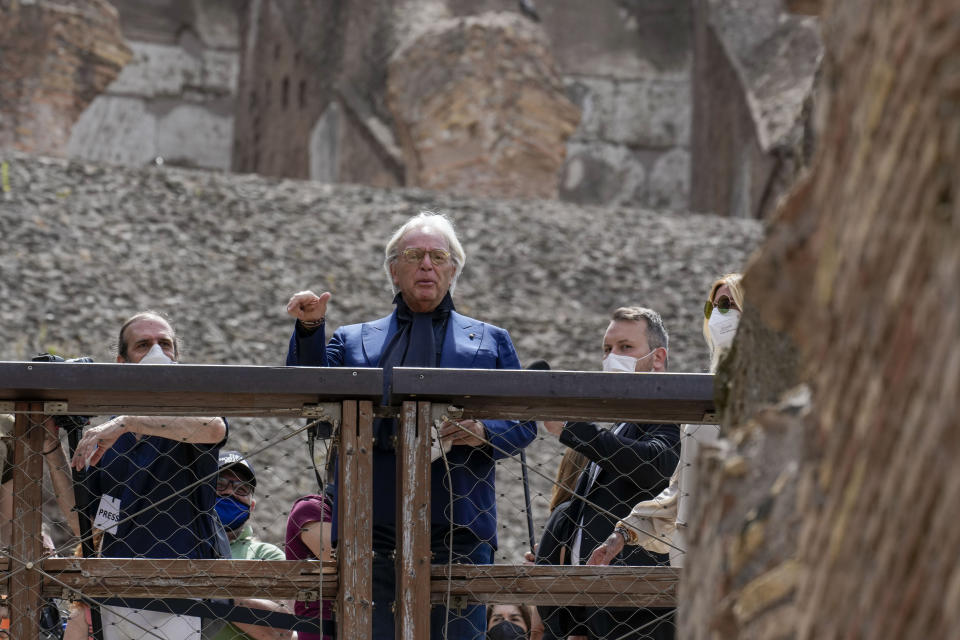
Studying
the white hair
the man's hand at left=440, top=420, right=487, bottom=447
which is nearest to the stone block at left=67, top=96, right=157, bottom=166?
the white hair

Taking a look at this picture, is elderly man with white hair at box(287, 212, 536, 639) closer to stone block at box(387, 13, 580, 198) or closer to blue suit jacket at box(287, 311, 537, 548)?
blue suit jacket at box(287, 311, 537, 548)

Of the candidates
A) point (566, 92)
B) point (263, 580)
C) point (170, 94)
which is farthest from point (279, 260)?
point (170, 94)

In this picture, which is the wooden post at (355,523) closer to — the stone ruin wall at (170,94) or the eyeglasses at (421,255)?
the eyeglasses at (421,255)

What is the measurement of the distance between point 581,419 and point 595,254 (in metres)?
11.5

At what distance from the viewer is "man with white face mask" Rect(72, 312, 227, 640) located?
4.31 metres

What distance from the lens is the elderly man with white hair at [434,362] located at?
421 centimetres

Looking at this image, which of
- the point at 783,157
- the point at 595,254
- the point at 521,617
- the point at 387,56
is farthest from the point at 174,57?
the point at 521,617

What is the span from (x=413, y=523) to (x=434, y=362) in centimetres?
69

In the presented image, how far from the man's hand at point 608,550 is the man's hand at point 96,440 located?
4.47 ft


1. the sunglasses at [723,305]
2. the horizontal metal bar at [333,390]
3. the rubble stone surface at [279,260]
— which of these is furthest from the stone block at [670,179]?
the horizontal metal bar at [333,390]

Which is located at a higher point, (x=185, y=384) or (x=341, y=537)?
(x=185, y=384)

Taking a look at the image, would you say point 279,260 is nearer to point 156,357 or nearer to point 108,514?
point 156,357

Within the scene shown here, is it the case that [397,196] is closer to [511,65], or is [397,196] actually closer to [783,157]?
[511,65]

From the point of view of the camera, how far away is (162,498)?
4.36m
